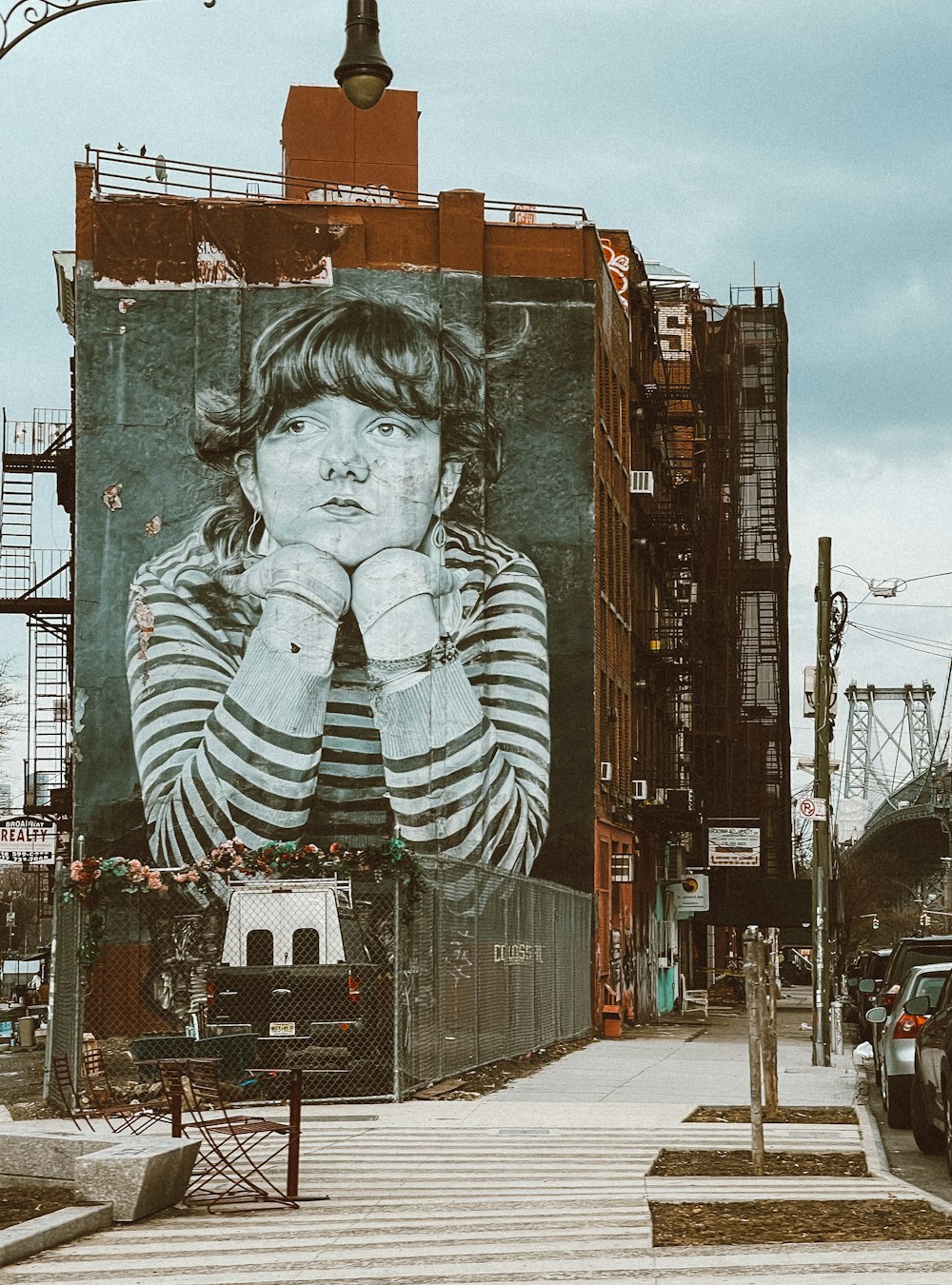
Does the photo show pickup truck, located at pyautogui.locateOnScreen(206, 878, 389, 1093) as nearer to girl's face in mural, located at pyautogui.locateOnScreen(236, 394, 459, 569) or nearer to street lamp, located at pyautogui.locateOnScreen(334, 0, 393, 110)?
street lamp, located at pyautogui.locateOnScreen(334, 0, 393, 110)

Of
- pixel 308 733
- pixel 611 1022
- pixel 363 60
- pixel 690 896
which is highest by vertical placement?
pixel 363 60

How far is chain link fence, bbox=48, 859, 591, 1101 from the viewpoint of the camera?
63.5ft

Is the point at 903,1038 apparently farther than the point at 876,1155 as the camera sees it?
Yes

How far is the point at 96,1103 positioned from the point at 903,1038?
775cm

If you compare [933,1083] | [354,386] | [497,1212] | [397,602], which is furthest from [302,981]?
[354,386]

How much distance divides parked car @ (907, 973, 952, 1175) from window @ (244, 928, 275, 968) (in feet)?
27.0

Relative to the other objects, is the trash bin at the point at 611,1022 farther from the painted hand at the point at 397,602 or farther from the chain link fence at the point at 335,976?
the chain link fence at the point at 335,976

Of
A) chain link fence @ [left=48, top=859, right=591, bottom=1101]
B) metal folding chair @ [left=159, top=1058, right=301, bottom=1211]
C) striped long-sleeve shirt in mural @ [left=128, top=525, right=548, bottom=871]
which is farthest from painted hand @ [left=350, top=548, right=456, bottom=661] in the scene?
metal folding chair @ [left=159, top=1058, right=301, bottom=1211]

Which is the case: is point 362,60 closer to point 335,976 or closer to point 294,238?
point 335,976

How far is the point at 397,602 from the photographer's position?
3694 centimetres

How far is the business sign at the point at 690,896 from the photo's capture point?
53.2m

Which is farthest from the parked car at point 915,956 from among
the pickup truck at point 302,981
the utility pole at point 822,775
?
the pickup truck at point 302,981

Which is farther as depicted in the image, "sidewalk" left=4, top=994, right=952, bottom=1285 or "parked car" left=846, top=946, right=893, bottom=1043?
"parked car" left=846, top=946, right=893, bottom=1043

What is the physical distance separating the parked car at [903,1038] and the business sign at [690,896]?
33.9 meters
